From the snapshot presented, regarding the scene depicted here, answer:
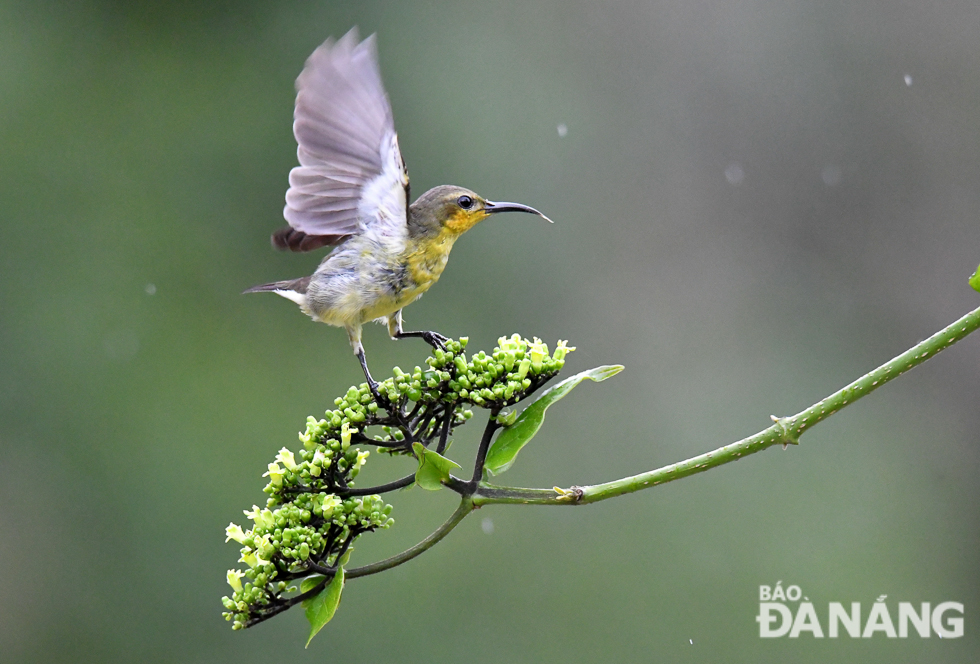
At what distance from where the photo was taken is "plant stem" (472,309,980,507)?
1.66 m

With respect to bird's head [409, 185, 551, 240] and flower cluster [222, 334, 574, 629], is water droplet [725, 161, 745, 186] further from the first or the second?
flower cluster [222, 334, 574, 629]

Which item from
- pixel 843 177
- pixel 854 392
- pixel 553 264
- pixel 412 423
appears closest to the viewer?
pixel 854 392

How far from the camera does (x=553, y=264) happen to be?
7.02m

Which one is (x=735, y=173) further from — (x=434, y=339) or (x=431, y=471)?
(x=431, y=471)

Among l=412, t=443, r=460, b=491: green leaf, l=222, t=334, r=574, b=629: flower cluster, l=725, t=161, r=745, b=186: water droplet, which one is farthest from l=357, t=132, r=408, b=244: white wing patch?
l=725, t=161, r=745, b=186: water droplet

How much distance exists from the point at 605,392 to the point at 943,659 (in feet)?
9.31

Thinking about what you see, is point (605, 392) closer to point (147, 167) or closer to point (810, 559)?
point (810, 559)

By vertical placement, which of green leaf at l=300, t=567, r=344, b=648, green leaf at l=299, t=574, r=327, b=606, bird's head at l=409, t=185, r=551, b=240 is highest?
bird's head at l=409, t=185, r=551, b=240

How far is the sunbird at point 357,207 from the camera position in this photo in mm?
2373

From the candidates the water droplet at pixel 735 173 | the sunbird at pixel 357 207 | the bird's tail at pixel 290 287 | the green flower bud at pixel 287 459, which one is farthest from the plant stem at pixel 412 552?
the water droplet at pixel 735 173

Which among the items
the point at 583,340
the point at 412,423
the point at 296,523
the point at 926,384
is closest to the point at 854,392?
the point at 412,423

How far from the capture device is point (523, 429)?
201 centimetres

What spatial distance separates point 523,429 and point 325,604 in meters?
0.51

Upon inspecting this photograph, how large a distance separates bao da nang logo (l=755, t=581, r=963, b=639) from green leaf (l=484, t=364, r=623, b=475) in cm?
385
